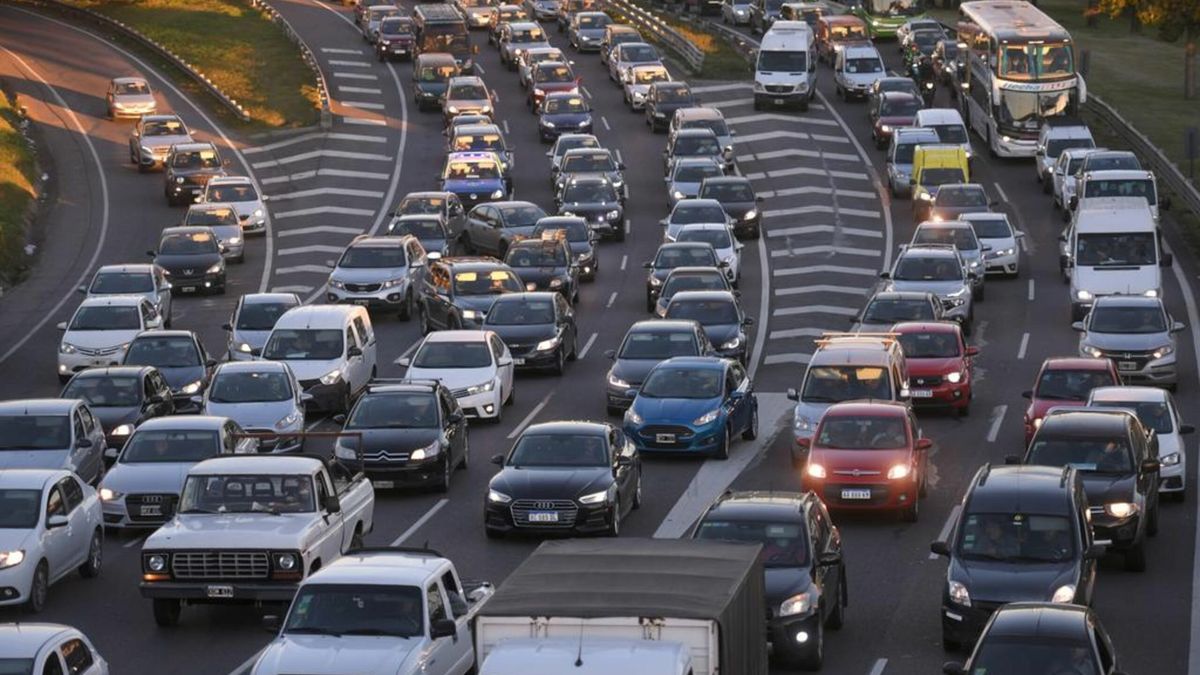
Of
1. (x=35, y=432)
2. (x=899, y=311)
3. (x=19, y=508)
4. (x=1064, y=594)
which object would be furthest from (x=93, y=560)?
(x=899, y=311)

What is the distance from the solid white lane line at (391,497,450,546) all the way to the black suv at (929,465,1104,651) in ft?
26.3

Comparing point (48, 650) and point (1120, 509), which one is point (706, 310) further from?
point (48, 650)

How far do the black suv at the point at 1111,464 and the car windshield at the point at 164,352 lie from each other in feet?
53.5

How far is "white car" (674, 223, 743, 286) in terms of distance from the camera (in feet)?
175

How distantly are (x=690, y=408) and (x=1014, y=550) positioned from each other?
11.6m

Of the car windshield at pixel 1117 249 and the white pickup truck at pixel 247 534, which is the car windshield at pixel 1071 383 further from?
the white pickup truck at pixel 247 534

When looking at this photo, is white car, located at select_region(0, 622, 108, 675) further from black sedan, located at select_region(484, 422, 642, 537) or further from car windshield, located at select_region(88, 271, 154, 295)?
car windshield, located at select_region(88, 271, 154, 295)

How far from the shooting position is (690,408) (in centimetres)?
3681

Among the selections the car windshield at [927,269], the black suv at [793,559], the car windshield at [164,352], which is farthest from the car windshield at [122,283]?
the black suv at [793,559]

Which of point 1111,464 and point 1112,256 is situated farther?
point 1112,256

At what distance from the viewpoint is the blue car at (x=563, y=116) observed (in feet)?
241

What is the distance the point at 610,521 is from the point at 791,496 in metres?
4.89

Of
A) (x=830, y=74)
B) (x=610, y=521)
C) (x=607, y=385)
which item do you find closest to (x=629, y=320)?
(x=607, y=385)

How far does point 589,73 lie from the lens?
8769 centimetres
